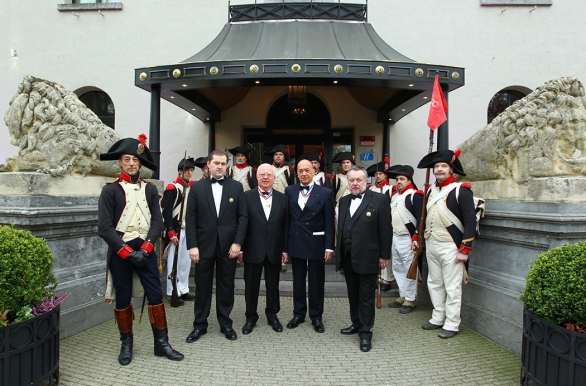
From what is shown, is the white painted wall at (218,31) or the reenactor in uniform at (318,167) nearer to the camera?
the reenactor in uniform at (318,167)

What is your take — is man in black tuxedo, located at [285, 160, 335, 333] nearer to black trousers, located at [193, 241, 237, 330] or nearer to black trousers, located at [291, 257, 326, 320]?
black trousers, located at [291, 257, 326, 320]

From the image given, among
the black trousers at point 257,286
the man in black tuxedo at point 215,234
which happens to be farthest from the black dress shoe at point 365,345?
the man in black tuxedo at point 215,234

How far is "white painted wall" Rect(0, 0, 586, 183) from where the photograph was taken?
35.7ft

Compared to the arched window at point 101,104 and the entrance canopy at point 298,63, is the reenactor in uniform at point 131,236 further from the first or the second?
the arched window at point 101,104

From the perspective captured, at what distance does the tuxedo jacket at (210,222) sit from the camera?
4488 mm

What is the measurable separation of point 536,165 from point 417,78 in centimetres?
368

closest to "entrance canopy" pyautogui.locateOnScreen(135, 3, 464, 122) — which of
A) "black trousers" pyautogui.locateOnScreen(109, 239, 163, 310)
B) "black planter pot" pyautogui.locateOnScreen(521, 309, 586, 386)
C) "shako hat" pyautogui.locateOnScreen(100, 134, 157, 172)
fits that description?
"shako hat" pyautogui.locateOnScreen(100, 134, 157, 172)

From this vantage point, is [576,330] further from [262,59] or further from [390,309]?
[262,59]

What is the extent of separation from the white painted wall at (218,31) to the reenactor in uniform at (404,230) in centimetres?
519

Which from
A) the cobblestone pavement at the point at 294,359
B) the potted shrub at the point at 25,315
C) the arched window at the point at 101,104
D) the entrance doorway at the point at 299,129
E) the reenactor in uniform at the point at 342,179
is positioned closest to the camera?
the potted shrub at the point at 25,315

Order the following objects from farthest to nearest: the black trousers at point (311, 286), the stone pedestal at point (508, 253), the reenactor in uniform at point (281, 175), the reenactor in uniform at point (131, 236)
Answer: the reenactor in uniform at point (281, 175), the black trousers at point (311, 286), the stone pedestal at point (508, 253), the reenactor in uniform at point (131, 236)

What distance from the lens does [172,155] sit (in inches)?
441

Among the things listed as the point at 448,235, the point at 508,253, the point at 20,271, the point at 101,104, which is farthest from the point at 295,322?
the point at 101,104

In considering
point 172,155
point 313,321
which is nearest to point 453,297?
point 313,321
